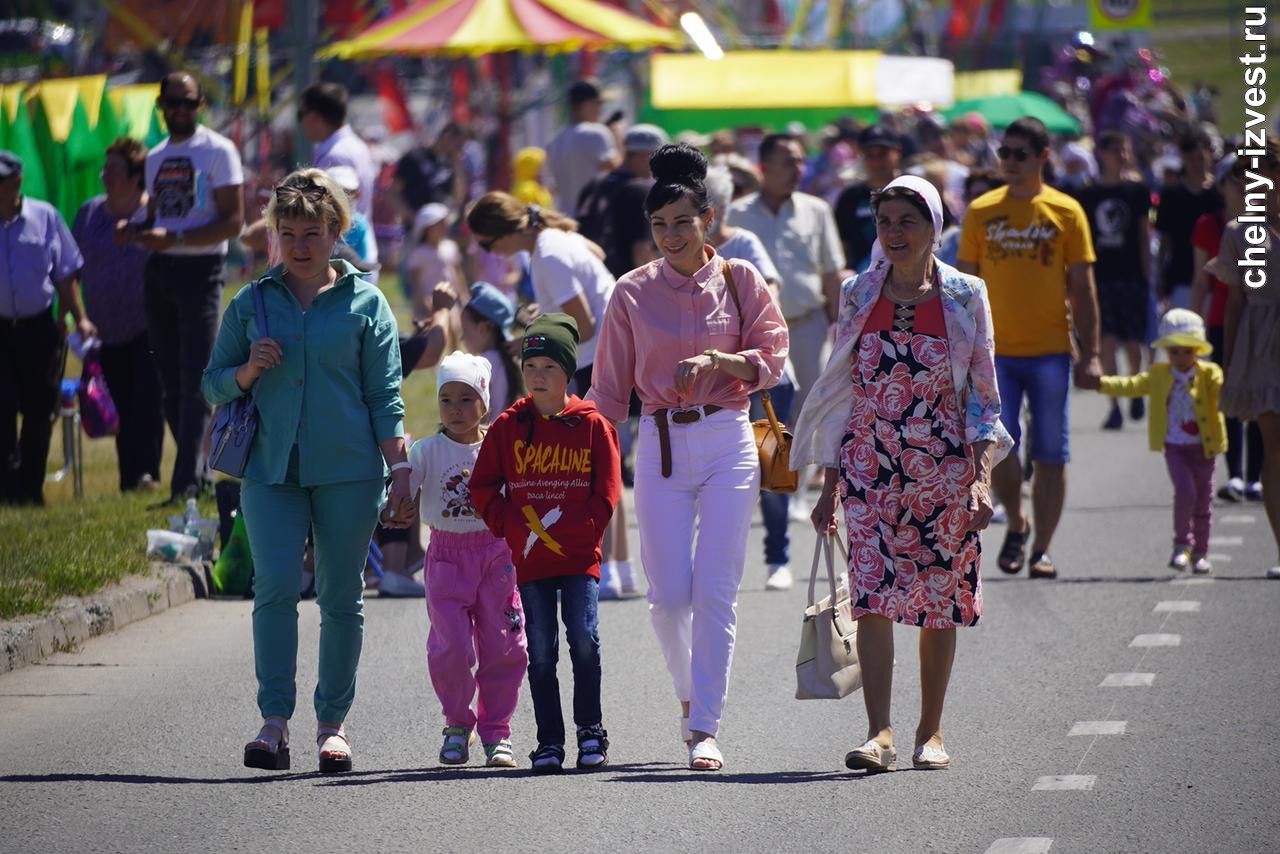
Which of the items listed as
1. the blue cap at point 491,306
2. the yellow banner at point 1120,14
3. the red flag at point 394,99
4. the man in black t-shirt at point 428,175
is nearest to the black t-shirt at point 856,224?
the blue cap at point 491,306

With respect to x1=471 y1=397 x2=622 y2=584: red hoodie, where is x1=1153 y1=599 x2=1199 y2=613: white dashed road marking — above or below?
below

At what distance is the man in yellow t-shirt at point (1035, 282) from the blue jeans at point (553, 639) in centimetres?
416

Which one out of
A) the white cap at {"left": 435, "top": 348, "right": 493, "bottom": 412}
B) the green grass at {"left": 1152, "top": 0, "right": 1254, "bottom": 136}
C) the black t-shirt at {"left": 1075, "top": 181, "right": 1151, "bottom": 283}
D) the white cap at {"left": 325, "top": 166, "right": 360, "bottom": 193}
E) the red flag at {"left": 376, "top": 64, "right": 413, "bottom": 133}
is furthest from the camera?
the green grass at {"left": 1152, "top": 0, "right": 1254, "bottom": 136}

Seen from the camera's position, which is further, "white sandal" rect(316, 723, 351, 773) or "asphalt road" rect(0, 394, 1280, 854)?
"white sandal" rect(316, 723, 351, 773)

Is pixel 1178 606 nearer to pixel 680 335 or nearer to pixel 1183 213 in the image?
pixel 680 335

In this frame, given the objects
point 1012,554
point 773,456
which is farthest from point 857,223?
point 773,456

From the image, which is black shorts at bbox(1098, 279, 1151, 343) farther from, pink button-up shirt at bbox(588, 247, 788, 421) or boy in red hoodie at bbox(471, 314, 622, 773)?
boy in red hoodie at bbox(471, 314, 622, 773)

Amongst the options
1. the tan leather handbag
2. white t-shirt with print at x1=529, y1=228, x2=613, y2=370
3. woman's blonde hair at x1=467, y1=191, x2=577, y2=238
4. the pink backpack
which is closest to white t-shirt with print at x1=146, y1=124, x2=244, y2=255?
the pink backpack

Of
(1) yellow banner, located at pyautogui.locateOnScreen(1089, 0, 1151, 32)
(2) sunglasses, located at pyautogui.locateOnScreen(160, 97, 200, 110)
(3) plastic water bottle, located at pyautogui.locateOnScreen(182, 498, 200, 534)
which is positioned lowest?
(3) plastic water bottle, located at pyautogui.locateOnScreen(182, 498, 200, 534)

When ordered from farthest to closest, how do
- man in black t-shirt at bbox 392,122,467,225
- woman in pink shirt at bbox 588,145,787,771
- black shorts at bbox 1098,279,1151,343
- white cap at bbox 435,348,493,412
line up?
man in black t-shirt at bbox 392,122,467,225, black shorts at bbox 1098,279,1151,343, white cap at bbox 435,348,493,412, woman in pink shirt at bbox 588,145,787,771

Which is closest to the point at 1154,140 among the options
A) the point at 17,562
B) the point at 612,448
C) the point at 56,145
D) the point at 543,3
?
the point at 543,3

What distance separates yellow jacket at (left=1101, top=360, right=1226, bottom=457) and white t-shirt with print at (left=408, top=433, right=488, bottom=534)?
4.82 meters

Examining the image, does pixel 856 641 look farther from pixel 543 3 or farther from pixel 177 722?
pixel 543 3

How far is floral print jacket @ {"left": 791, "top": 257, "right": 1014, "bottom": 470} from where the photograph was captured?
704 centimetres
